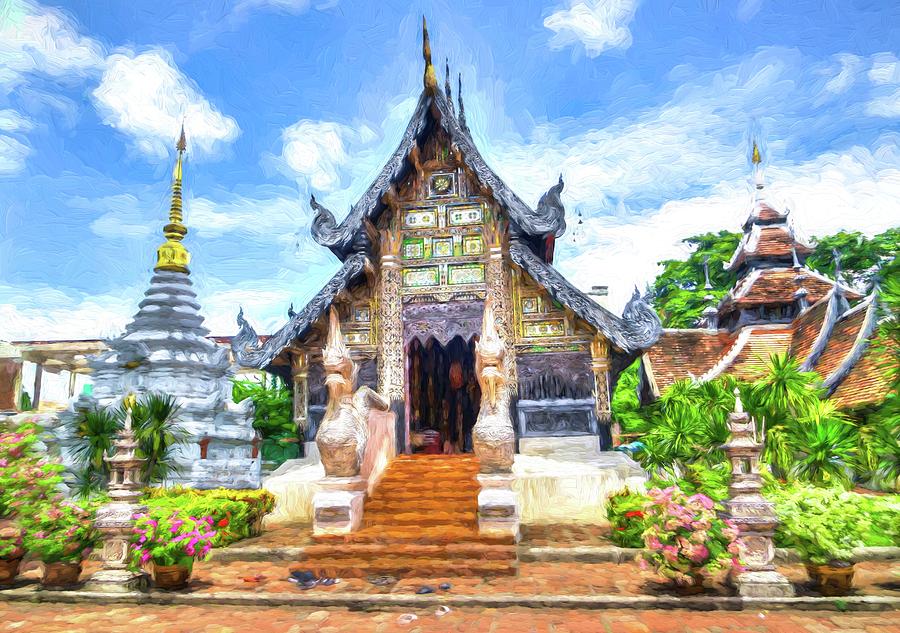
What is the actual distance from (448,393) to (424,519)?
6.52 metres

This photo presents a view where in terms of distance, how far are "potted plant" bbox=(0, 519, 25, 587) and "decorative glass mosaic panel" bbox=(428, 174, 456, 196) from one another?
28.1 feet

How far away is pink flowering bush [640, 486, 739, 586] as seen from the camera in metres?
5.54

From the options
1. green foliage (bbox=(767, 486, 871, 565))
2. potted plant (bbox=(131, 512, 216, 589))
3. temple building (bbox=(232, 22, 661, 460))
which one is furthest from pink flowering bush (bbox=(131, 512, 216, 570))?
green foliage (bbox=(767, 486, 871, 565))

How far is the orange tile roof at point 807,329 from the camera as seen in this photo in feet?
50.5

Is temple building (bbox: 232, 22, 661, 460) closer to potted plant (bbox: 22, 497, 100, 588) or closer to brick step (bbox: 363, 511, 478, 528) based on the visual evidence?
brick step (bbox: 363, 511, 478, 528)

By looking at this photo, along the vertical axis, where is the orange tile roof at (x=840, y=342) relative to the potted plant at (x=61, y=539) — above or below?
above

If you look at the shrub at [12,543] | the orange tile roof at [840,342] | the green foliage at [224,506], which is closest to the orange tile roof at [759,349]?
the orange tile roof at [840,342]

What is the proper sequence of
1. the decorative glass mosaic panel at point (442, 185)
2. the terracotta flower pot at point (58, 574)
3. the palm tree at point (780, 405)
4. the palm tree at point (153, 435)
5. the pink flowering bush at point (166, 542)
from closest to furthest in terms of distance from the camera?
the pink flowering bush at point (166, 542), the terracotta flower pot at point (58, 574), the palm tree at point (780, 405), the palm tree at point (153, 435), the decorative glass mosaic panel at point (442, 185)

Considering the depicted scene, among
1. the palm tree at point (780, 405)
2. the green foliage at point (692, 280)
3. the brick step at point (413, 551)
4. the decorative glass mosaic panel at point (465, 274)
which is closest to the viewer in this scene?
the brick step at point (413, 551)

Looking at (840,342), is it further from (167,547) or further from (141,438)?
(141,438)

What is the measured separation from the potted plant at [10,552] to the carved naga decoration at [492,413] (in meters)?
5.29

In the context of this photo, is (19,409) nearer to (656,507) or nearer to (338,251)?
(338,251)

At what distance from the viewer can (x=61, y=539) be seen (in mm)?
6223

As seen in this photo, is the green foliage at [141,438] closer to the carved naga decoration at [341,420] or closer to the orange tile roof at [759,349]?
the carved naga decoration at [341,420]
